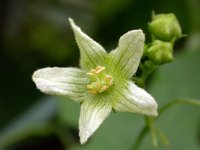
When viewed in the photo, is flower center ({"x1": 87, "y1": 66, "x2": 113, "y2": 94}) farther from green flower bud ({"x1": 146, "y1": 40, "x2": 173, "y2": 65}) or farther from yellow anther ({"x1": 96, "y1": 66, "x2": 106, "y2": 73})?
green flower bud ({"x1": 146, "y1": 40, "x2": 173, "y2": 65})

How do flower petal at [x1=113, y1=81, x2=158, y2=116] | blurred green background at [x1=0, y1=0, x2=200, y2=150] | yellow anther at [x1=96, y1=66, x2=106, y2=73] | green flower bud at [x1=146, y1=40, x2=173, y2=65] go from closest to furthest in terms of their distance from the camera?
flower petal at [x1=113, y1=81, x2=158, y2=116] → green flower bud at [x1=146, y1=40, x2=173, y2=65] → yellow anther at [x1=96, y1=66, x2=106, y2=73] → blurred green background at [x1=0, y1=0, x2=200, y2=150]

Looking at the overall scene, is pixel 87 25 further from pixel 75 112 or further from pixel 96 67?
pixel 96 67

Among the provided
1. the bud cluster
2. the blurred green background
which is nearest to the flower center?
the bud cluster

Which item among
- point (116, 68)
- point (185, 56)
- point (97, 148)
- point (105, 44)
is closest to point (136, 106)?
point (116, 68)

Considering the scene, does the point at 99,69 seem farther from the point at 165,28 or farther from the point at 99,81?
the point at 165,28

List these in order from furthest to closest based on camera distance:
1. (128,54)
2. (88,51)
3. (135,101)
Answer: (88,51), (128,54), (135,101)

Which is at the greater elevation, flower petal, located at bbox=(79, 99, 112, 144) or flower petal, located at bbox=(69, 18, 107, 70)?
flower petal, located at bbox=(69, 18, 107, 70)

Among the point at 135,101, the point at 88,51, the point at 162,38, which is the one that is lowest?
the point at 135,101

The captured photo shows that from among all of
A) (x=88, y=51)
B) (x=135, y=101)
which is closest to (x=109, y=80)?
(x=88, y=51)
